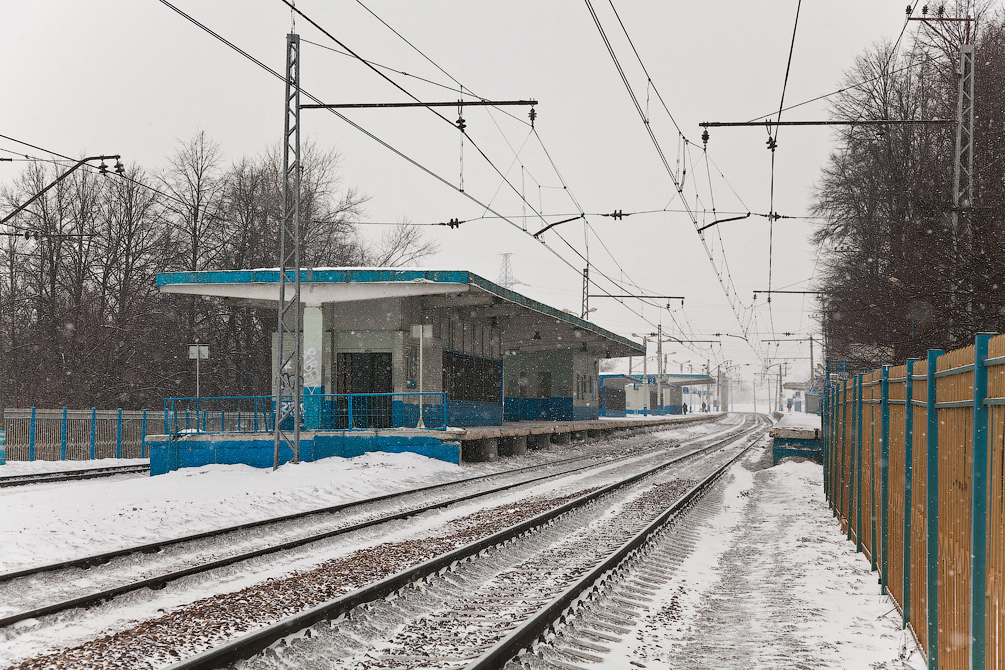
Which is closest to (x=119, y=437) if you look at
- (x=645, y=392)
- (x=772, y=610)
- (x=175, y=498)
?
(x=175, y=498)

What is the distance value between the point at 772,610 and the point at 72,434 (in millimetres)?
25283

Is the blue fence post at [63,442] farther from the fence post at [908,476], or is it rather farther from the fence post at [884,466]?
the fence post at [908,476]

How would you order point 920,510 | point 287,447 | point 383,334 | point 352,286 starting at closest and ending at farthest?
point 920,510
point 287,447
point 352,286
point 383,334

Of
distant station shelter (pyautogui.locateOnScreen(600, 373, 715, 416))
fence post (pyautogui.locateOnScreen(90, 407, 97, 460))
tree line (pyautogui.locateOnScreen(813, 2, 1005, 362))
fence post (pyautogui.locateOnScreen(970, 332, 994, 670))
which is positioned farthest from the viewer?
distant station shelter (pyautogui.locateOnScreen(600, 373, 715, 416))

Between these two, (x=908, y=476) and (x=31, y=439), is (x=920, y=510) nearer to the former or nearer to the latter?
(x=908, y=476)

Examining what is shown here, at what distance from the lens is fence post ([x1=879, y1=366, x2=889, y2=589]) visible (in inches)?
320

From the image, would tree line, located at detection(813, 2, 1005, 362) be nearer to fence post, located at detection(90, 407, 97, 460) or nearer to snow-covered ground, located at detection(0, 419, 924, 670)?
snow-covered ground, located at detection(0, 419, 924, 670)

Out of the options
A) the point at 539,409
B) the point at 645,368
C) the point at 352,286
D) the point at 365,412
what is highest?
the point at 352,286

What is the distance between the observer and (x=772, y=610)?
7863 millimetres

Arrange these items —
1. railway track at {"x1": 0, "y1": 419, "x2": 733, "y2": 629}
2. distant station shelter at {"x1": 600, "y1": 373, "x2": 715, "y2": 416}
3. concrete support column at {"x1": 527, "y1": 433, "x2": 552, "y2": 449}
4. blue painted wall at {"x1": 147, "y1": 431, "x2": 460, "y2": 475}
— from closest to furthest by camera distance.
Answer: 1. railway track at {"x1": 0, "y1": 419, "x2": 733, "y2": 629}
2. blue painted wall at {"x1": 147, "y1": 431, "x2": 460, "y2": 475}
3. concrete support column at {"x1": 527, "y1": 433, "x2": 552, "y2": 449}
4. distant station shelter at {"x1": 600, "y1": 373, "x2": 715, "y2": 416}

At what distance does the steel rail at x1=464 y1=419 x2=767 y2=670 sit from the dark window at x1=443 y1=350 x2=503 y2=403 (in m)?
15.8

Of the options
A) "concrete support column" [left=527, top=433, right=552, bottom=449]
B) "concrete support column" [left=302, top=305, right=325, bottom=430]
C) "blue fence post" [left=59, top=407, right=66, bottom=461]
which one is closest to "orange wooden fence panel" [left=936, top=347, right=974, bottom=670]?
"concrete support column" [left=302, top=305, right=325, bottom=430]

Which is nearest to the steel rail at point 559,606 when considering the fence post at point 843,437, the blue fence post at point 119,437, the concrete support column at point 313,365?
the fence post at point 843,437

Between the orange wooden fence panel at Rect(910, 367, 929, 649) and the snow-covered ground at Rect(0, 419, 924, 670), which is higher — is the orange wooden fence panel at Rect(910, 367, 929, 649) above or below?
above
